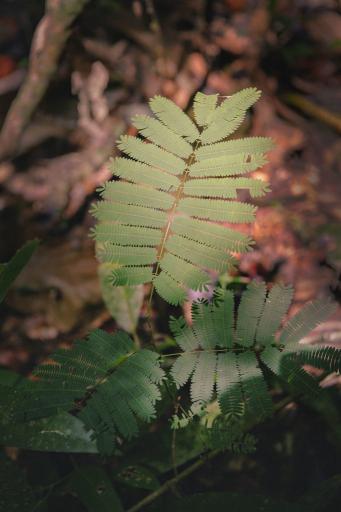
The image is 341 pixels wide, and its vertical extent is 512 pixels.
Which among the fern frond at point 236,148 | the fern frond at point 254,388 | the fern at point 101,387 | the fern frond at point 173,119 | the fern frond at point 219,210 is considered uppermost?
the fern frond at point 173,119

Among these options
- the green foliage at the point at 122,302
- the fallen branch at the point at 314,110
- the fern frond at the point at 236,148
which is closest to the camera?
the fern frond at the point at 236,148

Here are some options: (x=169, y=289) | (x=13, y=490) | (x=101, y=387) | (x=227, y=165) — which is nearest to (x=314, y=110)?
(x=227, y=165)

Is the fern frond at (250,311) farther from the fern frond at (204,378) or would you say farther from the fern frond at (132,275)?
the fern frond at (132,275)

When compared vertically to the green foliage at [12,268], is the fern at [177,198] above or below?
above

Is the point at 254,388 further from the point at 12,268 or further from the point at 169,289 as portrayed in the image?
the point at 12,268

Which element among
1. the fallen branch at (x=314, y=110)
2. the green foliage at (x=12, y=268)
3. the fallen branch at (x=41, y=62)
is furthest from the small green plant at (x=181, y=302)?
the fallen branch at (x=314, y=110)

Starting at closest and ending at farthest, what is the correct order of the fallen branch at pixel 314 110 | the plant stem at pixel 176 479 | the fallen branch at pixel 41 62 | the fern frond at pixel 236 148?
the fern frond at pixel 236 148
the plant stem at pixel 176 479
the fallen branch at pixel 41 62
the fallen branch at pixel 314 110

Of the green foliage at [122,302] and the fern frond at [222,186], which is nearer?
the fern frond at [222,186]
